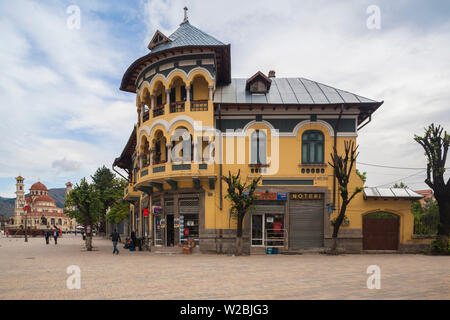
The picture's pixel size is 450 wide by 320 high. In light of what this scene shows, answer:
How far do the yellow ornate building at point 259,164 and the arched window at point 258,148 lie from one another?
63 millimetres

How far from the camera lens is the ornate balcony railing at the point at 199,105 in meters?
21.0

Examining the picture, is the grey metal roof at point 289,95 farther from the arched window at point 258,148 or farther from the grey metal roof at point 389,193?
the grey metal roof at point 389,193

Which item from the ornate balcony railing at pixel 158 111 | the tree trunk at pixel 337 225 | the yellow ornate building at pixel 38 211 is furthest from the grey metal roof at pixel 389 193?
the yellow ornate building at pixel 38 211

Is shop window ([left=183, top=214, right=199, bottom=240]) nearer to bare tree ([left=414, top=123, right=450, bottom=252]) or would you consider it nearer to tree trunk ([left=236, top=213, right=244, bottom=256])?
tree trunk ([left=236, top=213, right=244, bottom=256])

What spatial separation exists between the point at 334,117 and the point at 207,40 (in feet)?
31.6

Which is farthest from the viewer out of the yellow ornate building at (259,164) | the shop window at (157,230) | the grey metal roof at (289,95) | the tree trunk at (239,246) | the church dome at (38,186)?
the church dome at (38,186)

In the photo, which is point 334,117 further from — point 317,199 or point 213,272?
point 213,272

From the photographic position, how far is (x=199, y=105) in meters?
21.0

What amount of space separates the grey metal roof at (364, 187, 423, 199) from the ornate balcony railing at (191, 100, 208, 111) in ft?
37.1

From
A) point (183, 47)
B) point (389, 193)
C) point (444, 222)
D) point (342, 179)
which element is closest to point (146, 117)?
point (183, 47)

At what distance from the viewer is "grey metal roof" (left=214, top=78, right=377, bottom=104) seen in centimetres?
2169

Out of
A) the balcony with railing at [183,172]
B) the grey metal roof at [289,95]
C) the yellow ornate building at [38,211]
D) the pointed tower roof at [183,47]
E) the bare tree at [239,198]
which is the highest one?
the pointed tower roof at [183,47]

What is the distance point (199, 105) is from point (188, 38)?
4.89 metres
